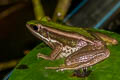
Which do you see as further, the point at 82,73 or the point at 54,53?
the point at 54,53

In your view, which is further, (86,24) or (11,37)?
(11,37)

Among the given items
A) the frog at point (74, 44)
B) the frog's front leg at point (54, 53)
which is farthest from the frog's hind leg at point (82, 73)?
the frog's front leg at point (54, 53)

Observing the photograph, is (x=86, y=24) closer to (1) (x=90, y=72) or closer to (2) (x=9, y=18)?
(1) (x=90, y=72)

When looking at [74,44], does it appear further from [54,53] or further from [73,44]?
[54,53]

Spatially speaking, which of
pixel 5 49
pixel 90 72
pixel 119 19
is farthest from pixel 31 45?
pixel 90 72

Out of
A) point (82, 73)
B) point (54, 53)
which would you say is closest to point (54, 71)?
point (82, 73)
